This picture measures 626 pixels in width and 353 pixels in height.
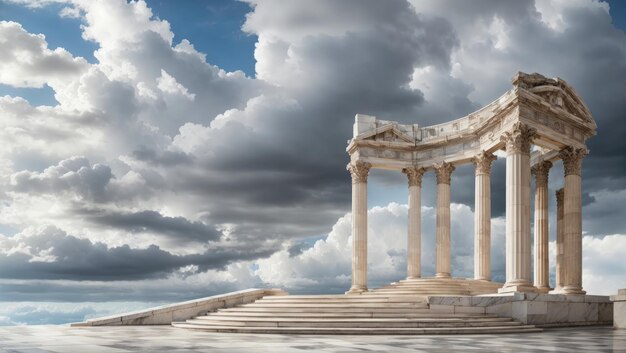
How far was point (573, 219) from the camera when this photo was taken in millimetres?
55844

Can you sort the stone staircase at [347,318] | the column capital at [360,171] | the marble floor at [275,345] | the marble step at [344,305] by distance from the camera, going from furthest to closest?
1. the column capital at [360,171]
2. the marble step at [344,305]
3. the stone staircase at [347,318]
4. the marble floor at [275,345]

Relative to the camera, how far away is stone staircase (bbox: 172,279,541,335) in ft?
125

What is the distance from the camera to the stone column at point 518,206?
49.6 m

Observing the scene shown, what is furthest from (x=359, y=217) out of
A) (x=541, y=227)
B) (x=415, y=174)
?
(x=541, y=227)

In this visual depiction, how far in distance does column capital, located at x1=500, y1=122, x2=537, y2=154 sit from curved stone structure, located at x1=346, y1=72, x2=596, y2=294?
0.07 meters

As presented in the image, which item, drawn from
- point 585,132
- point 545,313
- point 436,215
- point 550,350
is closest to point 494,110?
point 585,132

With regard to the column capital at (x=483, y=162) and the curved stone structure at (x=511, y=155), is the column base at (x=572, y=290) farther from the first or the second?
the column capital at (x=483, y=162)


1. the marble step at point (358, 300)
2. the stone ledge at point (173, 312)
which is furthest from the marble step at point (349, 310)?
the stone ledge at point (173, 312)

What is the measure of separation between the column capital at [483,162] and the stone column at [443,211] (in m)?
4.47

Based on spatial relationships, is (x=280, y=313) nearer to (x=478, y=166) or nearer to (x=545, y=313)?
(x=545, y=313)

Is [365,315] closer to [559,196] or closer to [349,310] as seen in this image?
[349,310]

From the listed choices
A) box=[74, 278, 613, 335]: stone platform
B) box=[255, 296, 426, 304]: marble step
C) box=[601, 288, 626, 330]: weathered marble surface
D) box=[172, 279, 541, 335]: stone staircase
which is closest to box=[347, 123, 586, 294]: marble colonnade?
box=[74, 278, 613, 335]: stone platform

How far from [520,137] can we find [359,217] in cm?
1920

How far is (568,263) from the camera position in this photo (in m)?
55.6
